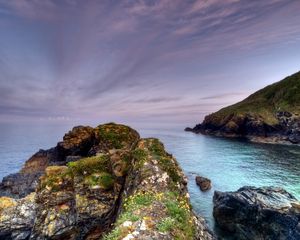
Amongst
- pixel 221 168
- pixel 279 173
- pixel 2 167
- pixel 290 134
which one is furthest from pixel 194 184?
pixel 290 134

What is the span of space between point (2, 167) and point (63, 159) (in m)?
31.5

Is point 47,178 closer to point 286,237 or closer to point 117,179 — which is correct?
point 117,179

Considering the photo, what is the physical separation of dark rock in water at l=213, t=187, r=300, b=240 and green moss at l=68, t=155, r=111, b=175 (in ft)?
68.7

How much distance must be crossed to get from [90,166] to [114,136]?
27399 mm

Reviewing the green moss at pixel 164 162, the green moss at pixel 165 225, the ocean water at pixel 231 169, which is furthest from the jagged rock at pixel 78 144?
the green moss at pixel 165 225

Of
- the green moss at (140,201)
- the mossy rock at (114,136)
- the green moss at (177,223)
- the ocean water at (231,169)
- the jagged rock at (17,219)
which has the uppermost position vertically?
the mossy rock at (114,136)

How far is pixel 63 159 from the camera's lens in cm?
6153

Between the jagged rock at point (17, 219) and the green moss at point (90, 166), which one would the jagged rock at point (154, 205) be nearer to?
the green moss at point (90, 166)

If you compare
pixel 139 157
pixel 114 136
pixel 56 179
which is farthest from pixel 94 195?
pixel 114 136

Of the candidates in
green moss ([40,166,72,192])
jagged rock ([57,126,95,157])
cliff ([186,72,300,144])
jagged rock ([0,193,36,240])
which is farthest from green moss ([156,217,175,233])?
cliff ([186,72,300,144])

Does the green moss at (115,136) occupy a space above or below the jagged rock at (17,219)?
above

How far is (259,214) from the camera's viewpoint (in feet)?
106

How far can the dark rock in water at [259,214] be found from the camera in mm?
28938

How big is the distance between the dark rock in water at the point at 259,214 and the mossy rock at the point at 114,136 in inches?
854
